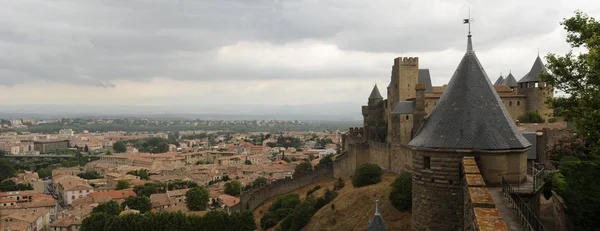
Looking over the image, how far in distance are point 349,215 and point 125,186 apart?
166 feet

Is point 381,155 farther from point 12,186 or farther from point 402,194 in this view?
point 12,186

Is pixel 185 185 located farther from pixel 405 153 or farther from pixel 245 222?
pixel 405 153

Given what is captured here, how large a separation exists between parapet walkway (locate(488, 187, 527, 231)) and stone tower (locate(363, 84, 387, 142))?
27207 millimetres

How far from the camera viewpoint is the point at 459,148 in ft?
35.8

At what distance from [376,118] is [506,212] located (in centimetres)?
2939

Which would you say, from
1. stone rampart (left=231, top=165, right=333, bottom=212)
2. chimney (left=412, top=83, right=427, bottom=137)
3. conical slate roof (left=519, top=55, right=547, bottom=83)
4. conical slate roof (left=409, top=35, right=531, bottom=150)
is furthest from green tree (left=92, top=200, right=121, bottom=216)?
conical slate roof (left=409, top=35, right=531, bottom=150)

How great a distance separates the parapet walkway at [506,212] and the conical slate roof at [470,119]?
1.01 m

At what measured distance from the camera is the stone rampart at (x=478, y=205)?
7.05m

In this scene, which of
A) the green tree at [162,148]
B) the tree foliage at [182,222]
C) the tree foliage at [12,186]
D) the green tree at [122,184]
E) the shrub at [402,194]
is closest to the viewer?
the shrub at [402,194]

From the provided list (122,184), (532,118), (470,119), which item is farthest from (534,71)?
(122,184)

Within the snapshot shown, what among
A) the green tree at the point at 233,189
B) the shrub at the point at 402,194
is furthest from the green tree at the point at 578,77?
the green tree at the point at 233,189

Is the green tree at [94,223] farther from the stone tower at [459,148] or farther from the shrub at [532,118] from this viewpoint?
the shrub at [532,118]

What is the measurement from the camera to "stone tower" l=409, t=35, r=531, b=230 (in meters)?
10.9

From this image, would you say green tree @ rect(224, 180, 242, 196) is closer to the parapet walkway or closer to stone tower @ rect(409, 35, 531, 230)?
stone tower @ rect(409, 35, 531, 230)
